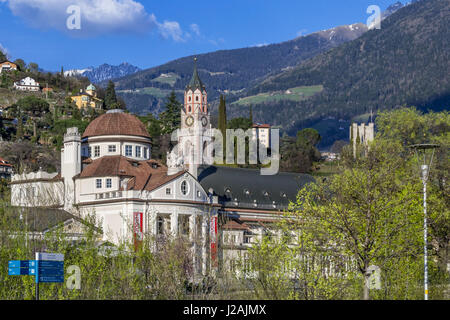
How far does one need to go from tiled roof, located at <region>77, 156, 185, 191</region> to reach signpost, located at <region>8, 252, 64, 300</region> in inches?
1924

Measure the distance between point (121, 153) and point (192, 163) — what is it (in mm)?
9405

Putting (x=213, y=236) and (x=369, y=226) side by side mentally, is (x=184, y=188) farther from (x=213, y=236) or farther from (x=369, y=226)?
(x=369, y=226)

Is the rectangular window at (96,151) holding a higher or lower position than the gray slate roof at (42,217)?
higher

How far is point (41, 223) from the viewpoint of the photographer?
7281 cm

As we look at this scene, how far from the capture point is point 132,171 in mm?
91188

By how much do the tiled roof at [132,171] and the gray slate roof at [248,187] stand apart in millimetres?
8409

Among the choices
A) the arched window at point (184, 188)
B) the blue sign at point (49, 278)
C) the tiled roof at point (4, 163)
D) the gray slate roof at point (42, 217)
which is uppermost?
the tiled roof at point (4, 163)

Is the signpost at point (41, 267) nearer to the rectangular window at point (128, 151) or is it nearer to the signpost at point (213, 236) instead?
the signpost at point (213, 236)

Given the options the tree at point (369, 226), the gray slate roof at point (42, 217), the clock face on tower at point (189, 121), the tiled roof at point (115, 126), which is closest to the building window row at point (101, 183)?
the gray slate roof at point (42, 217)

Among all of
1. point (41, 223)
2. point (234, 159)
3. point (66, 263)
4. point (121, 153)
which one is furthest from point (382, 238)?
point (234, 159)

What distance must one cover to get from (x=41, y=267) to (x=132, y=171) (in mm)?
55670

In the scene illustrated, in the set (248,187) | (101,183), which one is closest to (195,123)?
(248,187)

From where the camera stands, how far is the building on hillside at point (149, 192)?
84562 mm
